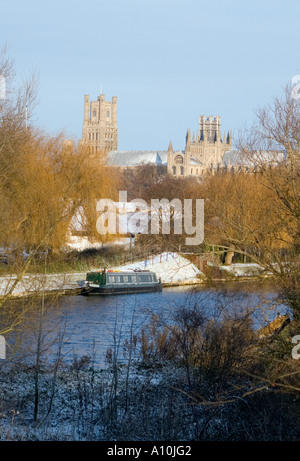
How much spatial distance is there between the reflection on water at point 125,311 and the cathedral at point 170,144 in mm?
84498

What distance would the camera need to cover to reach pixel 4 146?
12516 mm

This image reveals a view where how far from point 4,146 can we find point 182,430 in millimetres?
5728

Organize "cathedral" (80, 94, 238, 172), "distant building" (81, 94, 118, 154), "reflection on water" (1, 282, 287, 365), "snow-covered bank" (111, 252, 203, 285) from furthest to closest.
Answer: "distant building" (81, 94, 118, 154) < "cathedral" (80, 94, 238, 172) < "snow-covered bank" (111, 252, 203, 285) < "reflection on water" (1, 282, 287, 365)

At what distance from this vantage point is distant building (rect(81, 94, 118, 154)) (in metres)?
132

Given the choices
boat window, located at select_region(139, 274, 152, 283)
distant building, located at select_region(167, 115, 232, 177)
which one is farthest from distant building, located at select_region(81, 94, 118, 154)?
boat window, located at select_region(139, 274, 152, 283)

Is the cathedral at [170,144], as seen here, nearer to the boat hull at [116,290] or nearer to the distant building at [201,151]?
the distant building at [201,151]

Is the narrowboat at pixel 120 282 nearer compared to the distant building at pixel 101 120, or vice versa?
the narrowboat at pixel 120 282

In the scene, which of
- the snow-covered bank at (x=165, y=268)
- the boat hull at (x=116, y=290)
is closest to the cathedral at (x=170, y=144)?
the snow-covered bank at (x=165, y=268)

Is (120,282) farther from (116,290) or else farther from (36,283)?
(36,283)

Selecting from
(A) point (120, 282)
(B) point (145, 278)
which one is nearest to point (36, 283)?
(A) point (120, 282)

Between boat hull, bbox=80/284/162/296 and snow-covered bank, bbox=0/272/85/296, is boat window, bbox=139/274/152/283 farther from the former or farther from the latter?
snow-covered bank, bbox=0/272/85/296

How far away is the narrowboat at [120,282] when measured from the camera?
78.2 ft

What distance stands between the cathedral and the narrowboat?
8103 centimetres
